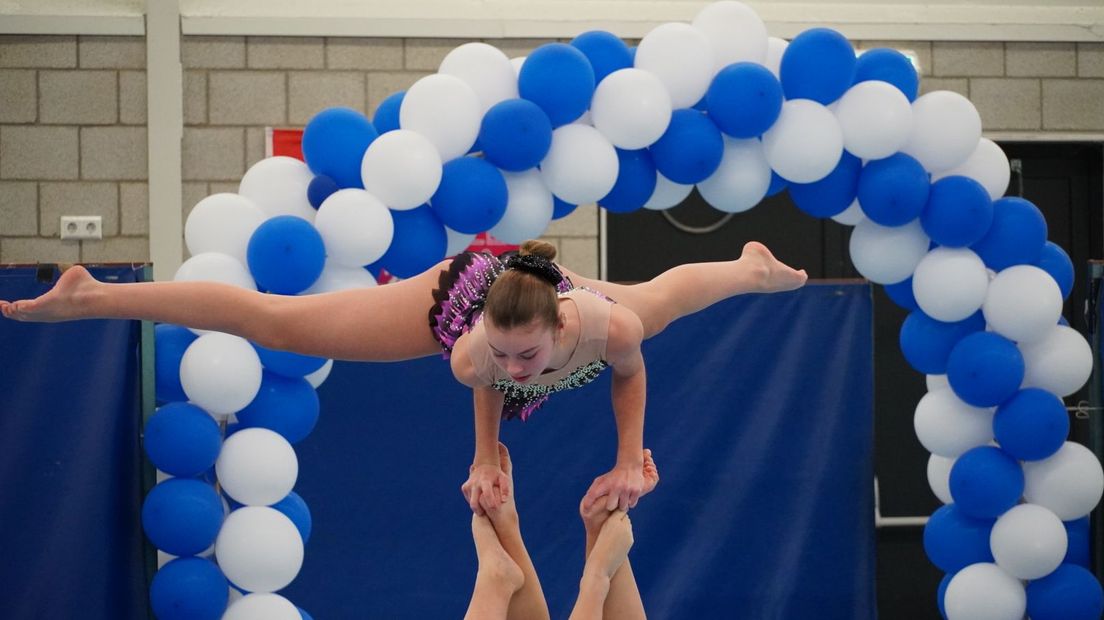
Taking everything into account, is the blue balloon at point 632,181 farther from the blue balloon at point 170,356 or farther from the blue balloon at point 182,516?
the blue balloon at point 182,516

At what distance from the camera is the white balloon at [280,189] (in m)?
4.51

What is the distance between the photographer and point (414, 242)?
4.53m

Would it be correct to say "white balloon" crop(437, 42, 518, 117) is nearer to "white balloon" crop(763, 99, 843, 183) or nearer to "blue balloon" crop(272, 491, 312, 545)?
"white balloon" crop(763, 99, 843, 183)

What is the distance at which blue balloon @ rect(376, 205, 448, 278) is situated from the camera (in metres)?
4.53

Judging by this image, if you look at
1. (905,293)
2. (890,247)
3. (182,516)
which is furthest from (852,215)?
(182,516)

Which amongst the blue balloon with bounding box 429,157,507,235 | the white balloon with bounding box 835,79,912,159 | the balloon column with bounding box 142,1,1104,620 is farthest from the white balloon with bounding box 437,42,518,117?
the white balloon with bounding box 835,79,912,159

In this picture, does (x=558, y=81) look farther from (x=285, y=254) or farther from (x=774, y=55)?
(x=285, y=254)

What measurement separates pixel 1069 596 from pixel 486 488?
107 inches

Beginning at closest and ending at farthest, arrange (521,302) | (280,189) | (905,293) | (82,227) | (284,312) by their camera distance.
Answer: (521,302)
(284,312)
(280,189)
(905,293)
(82,227)

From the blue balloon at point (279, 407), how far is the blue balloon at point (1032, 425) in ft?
8.81

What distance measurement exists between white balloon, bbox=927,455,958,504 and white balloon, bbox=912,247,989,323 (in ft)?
2.16

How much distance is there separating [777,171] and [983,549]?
5.71 ft

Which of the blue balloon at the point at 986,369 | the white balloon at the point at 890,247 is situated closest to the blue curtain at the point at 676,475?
the white balloon at the point at 890,247

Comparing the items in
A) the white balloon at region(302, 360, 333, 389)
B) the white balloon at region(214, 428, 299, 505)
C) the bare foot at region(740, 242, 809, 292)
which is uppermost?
the bare foot at region(740, 242, 809, 292)
